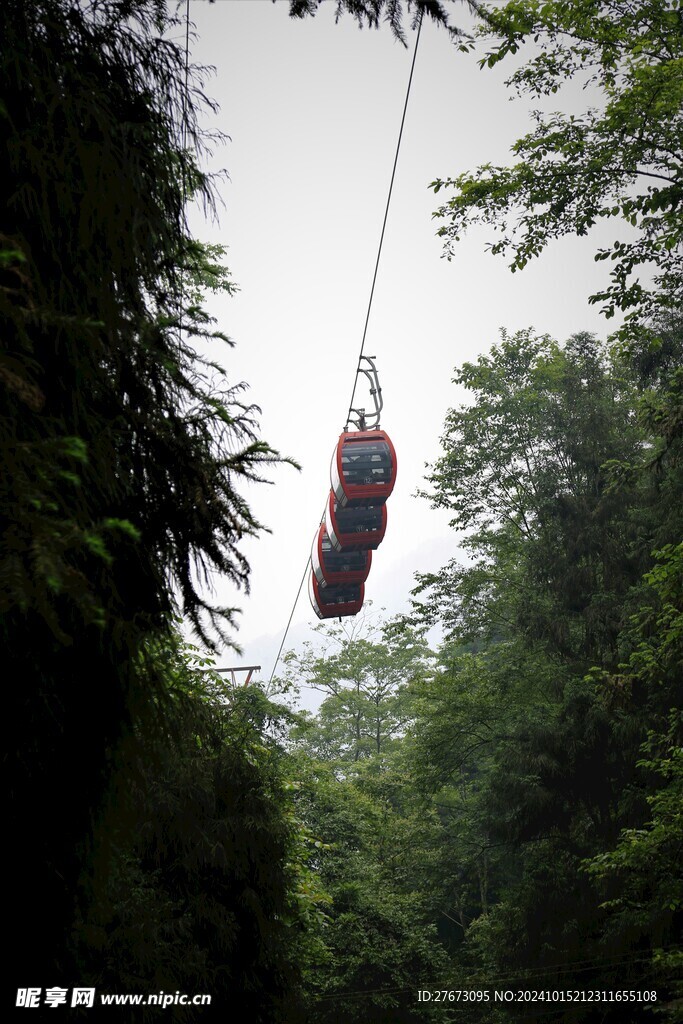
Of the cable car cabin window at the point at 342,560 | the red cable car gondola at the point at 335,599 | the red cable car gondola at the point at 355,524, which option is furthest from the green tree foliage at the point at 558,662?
the red cable car gondola at the point at 335,599

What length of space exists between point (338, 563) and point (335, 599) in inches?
91.7

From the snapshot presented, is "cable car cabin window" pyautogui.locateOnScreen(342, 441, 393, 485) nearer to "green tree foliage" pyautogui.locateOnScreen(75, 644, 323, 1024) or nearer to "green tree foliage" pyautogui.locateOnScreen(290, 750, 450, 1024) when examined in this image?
"green tree foliage" pyautogui.locateOnScreen(290, 750, 450, 1024)

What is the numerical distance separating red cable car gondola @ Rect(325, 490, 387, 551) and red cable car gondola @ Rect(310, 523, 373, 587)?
1.70m

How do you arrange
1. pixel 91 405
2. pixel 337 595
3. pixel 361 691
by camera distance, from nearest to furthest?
1. pixel 91 405
2. pixel 337 595
3. pixel 361 691

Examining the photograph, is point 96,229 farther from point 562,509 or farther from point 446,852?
point 446,852

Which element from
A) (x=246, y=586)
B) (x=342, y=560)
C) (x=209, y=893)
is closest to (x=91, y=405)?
(x=246, y=586)

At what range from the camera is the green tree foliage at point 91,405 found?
2.86m

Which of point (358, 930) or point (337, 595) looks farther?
point (337, 595)

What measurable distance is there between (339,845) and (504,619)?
22.1ft

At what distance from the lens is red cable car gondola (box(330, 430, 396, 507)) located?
1881 cm

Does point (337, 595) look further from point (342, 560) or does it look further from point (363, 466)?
point (363, 466)

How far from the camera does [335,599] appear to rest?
25562 mm

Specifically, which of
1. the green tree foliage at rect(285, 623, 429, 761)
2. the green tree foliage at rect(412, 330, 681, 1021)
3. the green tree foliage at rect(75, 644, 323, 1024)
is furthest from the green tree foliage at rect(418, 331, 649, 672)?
the green tree foliage at rect(285, 623, 429, 761)

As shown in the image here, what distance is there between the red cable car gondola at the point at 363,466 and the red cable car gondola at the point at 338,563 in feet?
13.2
